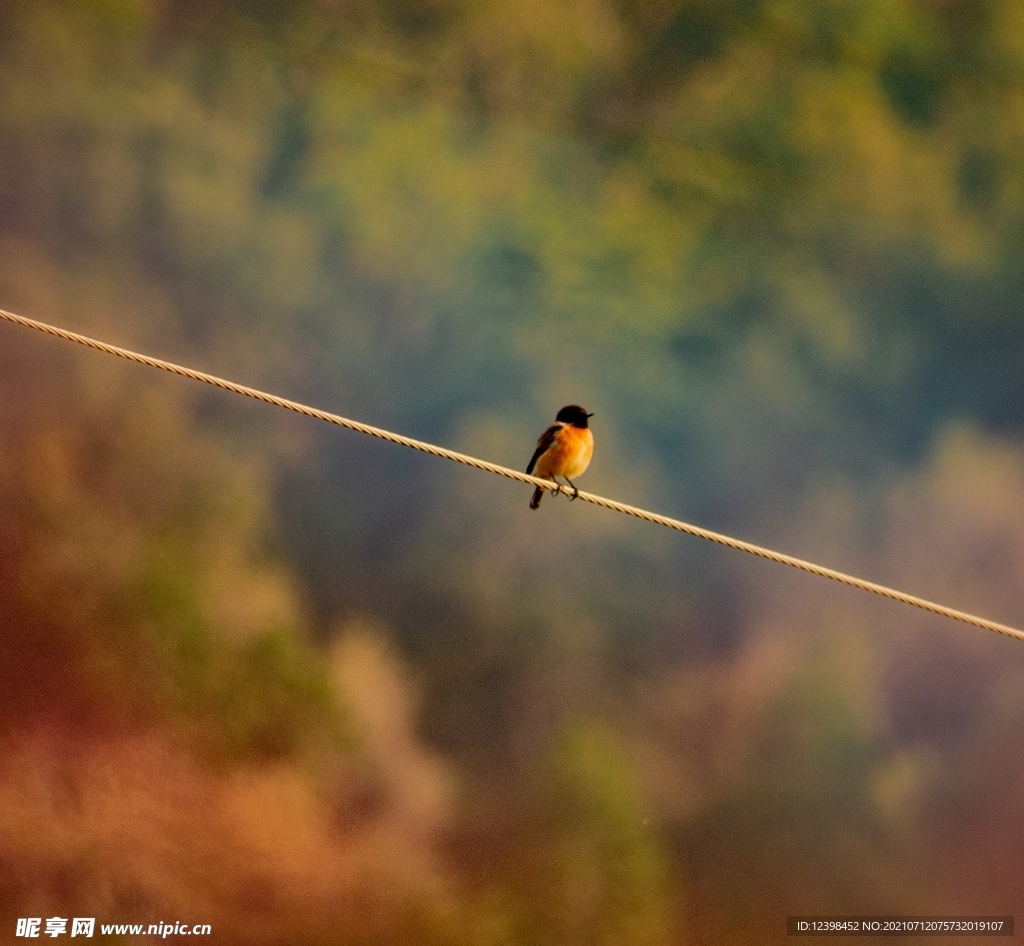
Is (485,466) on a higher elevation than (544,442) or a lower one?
lower

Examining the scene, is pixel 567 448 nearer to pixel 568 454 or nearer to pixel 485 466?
pixel 568 454

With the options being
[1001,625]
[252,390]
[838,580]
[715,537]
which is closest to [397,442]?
[252,390]

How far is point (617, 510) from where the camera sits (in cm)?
740

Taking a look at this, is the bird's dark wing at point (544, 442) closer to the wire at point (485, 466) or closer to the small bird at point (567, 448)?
the small bird at point (567, 448)

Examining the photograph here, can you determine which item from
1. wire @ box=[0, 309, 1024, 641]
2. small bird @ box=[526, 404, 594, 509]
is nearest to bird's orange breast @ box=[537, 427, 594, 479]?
small bird @ box=[526, 404, 594, 509]

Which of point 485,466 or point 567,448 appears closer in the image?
point 485,466

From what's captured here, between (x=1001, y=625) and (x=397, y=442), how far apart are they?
14.2 feet

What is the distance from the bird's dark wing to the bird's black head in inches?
6.3

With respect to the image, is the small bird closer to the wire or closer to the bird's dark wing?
the bird's dark wing

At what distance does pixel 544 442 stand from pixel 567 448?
58 cm

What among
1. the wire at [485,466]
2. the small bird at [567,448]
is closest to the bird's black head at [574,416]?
the small bird at [567,448]

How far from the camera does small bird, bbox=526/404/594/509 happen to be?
1235cm

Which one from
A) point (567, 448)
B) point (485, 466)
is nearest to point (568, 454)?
point (567, 448)

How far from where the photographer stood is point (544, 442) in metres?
12.9
